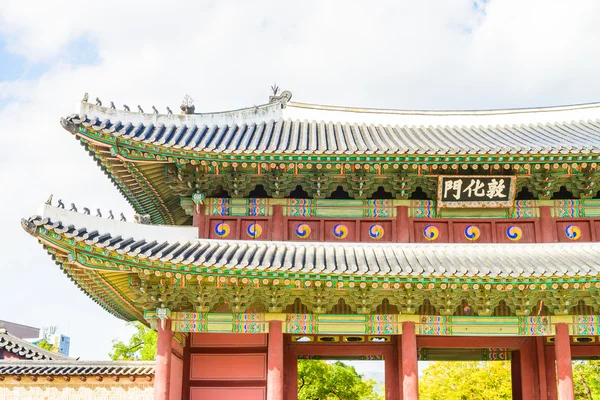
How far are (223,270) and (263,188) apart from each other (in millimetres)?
3374

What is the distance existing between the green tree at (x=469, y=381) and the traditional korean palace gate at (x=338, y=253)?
18.7 metres

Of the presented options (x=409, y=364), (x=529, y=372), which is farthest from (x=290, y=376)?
(x=529, y=372)

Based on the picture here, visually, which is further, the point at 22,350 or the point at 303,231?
the point at 22,350

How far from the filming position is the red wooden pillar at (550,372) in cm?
1414

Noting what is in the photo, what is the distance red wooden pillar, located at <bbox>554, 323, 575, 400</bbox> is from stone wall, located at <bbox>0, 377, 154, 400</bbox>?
31.6 ft

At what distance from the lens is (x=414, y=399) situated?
12.7 m

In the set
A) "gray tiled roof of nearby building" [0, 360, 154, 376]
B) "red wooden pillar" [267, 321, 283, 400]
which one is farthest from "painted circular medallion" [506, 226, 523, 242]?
"gray tiled roof of nearby building" [0, 360, 154, 376]

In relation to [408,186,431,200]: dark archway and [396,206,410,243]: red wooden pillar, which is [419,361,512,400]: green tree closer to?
[408,186,431,200]: dark archway

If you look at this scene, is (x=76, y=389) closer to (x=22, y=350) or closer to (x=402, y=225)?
(x=22, y=350)

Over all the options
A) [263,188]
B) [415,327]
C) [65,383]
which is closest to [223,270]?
[263,188]

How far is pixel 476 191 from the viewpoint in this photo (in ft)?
47.1

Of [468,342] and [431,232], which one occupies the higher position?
[431,232]

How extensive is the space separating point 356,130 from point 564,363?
7.96 m

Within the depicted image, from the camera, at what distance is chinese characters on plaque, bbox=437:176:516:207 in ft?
46.5
